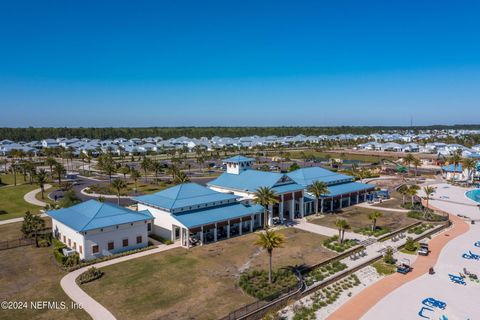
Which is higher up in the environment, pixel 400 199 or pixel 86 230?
pixel 86 230

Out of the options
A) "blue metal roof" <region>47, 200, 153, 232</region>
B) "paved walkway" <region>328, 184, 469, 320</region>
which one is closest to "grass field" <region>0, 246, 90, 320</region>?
"blue metal roof" <region>47, 200, 153, 232</region>

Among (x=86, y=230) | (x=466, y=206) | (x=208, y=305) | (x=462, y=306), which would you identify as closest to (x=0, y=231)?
(x=86, y=230)

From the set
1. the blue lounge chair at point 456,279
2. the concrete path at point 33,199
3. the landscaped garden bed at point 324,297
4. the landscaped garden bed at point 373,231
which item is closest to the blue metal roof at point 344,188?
the landscaped garden bed at point 373,231

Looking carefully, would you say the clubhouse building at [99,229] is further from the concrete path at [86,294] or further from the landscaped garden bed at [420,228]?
the landscaped garden bed at [420,228]

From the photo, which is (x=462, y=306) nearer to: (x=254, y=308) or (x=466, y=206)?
(x=254, y=308)

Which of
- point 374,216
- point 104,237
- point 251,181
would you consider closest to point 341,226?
point 374,216

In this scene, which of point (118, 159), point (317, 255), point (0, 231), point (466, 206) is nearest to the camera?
point (317, 255)
